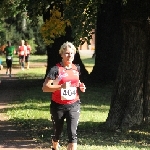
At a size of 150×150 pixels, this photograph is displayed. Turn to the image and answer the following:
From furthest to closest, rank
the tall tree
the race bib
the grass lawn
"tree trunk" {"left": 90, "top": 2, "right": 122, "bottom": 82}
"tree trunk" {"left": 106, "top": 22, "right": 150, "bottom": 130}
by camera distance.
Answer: "tree trunk" {"left": 90, "top": 2, "right": 122, "bottom": 82} → "tree trunk" {"left": 106, "top": 22, "right": 150, "bottom": 130} → the tall tree → the grass lawn → the race bib

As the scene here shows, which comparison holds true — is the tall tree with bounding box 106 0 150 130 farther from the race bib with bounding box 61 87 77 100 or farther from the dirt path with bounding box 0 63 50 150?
the race bib with bounding box 61 87 77 100

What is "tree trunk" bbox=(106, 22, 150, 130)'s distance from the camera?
11437 millimetres

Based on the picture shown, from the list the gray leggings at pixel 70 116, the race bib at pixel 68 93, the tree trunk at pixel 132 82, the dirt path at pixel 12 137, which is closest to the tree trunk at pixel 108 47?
the dirt path at pixel 12 137

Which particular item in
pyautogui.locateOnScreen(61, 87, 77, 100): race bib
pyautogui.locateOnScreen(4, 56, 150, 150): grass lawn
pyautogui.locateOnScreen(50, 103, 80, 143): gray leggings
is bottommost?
pyautogui.locateOnScreen(4, 56, 150, 150): grass lawn

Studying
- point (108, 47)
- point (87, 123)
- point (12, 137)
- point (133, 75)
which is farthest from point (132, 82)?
point (108, 47)

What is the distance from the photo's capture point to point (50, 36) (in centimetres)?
1633

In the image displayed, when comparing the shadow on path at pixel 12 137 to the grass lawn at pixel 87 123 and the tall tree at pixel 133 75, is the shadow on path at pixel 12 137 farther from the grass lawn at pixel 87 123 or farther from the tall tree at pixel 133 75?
the tall tree at pixel 133 75

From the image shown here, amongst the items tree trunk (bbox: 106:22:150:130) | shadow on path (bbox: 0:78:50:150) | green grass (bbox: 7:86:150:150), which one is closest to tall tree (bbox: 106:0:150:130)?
tree trunk (bbox: 106:22:150:130)

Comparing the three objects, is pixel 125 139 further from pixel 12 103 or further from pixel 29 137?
pixel 12 103

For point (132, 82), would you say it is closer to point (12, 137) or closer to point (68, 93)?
point (12, 137)

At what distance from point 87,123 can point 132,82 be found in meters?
2.00

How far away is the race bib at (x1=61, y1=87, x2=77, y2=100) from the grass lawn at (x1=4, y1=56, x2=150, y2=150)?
67.1 inches

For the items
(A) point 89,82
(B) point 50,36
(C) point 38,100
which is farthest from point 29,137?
(A) point 89,82

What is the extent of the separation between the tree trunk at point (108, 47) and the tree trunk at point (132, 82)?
1243 centimetres
